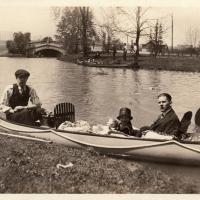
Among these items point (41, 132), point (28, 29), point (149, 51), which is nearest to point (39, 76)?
point (149, 51)

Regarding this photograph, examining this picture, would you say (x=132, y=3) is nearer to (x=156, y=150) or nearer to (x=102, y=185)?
(x=156, y=150)

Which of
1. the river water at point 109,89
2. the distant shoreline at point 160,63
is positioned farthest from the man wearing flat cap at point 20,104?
the distant shoreline at point 160,63

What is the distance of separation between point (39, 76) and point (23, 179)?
7661mm

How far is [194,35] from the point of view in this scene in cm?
668

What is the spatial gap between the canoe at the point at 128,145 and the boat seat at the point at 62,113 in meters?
0.33

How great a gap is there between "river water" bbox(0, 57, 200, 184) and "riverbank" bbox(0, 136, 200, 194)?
8.50ft

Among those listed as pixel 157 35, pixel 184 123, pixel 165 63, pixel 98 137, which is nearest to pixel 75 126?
pixel 98 137

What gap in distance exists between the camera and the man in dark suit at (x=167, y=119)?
14.5 feet

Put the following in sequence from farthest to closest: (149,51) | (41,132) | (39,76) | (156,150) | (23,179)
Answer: (149,51)
(39,76)
(41,132)
(156,150)
(23,179)

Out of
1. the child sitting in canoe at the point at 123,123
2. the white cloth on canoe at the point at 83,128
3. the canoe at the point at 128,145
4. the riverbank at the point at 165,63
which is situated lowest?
the canoe at the point at 128,145

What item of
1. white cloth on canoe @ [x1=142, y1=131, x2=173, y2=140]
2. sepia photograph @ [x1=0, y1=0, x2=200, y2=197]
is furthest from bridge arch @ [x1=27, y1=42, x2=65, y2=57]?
white cloth on canoe @ [x1=142, y1=131, x2=173, y2=140]

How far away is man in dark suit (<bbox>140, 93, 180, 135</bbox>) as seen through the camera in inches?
174

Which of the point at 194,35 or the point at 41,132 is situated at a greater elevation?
the point at 194,35

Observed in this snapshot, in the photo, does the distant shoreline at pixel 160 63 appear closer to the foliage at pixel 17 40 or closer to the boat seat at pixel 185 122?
the foliage at pixel 17 40
